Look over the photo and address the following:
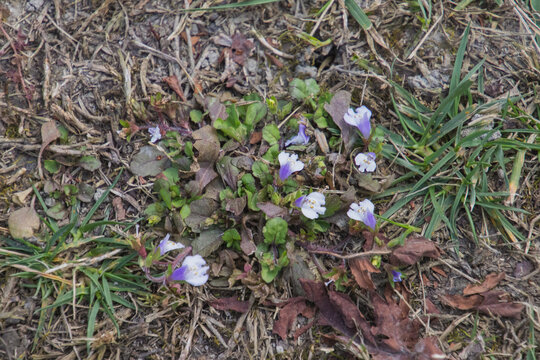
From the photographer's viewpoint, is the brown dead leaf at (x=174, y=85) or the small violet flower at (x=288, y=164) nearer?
the small violet flower at (x=288, y=164)

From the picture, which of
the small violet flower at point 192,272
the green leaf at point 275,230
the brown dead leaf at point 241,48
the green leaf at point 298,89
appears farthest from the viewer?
the brown dead leaf at point 241,48

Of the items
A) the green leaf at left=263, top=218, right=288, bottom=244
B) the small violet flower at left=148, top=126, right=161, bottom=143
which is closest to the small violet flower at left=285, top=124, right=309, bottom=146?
the green leaf at left=263, top=218, right=288, bottom=244

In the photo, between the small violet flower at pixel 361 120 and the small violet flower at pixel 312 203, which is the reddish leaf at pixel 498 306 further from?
the small violet flower at pixel 361 120

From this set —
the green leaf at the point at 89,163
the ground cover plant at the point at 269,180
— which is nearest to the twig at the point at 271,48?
the ground cover plant at the point at 269,180

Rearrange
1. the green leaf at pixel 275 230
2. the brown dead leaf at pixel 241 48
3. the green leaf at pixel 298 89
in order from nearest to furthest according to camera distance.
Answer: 1. the green leaf at pixel 275 230
2. the green leaf at pixel 298 89
3. the brown dead leaf at pixel 241 48

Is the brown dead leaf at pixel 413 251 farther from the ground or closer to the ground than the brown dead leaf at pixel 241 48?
closer to the ground
